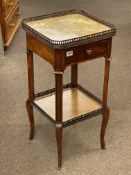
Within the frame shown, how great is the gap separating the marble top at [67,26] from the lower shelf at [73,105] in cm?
48

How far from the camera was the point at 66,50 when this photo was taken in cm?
177

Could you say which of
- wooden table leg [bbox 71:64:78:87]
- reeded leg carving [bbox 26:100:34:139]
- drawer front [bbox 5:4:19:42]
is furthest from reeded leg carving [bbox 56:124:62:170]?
drawer front [bbox 5:4:19:42]

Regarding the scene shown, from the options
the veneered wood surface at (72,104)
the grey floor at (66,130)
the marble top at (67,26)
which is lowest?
the grey floor at (66,130)

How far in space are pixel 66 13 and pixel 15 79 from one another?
1.09m

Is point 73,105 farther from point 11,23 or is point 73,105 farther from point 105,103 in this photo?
point 11,23

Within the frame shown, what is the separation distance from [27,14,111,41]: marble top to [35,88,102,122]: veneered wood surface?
19.5 inches

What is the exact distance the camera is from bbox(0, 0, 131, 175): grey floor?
Result: 6.98 feet

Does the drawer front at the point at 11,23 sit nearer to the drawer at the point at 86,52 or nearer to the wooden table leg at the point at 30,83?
the wooden table leg at the point at 30,83

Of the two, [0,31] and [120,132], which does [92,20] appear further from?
[0,31]

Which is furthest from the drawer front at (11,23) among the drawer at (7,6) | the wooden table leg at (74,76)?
the wooden table leg at (74,76)

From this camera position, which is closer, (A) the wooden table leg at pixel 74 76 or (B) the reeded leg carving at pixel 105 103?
(B) the reeded leg carving at pixel 105 103

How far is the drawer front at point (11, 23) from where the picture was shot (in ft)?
11.5

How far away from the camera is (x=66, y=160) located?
Answer: 2.17 metres

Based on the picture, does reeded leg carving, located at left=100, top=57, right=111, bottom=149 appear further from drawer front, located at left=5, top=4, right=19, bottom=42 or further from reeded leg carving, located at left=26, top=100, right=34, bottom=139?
drawer front, located at left=5, top=4, right=19, bottom=42
